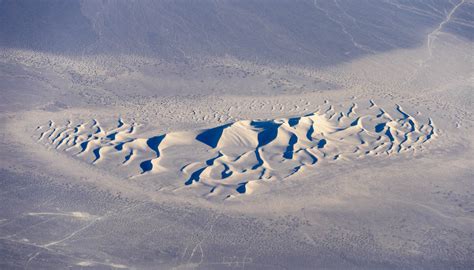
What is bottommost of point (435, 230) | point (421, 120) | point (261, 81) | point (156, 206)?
point (435, 230)

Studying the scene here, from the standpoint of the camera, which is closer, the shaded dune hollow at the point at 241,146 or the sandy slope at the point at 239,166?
the sandy slope at the point at 239,166

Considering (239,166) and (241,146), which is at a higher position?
(241,146)

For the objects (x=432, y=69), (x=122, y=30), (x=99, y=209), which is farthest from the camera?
(x=122, y=30)

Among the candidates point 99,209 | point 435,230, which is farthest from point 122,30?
point 435,230

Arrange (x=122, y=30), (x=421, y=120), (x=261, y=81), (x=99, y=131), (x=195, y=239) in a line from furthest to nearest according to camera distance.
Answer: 1. (x=122, y=30)
2. (x=261, y=81)
3. (x=421, y=120)
4. (x=99, y=131)
5. (x=195, y=239)

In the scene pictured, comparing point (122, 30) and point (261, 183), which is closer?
point (261, 183)

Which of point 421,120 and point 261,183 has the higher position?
point 421,120

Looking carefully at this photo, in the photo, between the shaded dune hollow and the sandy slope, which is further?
the shaded dune hollow

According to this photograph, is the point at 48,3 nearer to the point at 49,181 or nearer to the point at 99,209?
the point at 49,181
